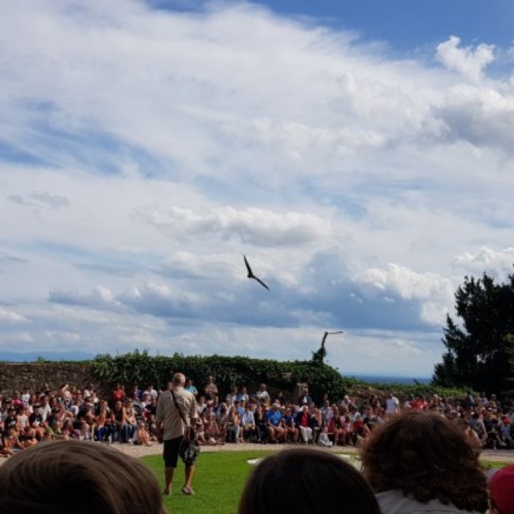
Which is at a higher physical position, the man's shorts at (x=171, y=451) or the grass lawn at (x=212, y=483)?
the man's shorts at (x=171, y=451)

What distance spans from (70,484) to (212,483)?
1413 centimetres

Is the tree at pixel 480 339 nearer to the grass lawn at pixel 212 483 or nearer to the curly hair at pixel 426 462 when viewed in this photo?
the grass lawn at pixel 212 483

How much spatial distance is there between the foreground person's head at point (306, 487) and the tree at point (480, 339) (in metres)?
48.2

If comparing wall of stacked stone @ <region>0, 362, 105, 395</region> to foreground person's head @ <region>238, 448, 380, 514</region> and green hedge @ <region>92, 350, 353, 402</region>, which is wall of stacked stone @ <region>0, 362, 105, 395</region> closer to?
green hedge @ <region>92, 350, 353, 402</region>

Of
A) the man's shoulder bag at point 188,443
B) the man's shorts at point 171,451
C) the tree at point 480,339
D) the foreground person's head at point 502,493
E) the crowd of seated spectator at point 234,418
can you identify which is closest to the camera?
the foreground person's head at point 502,493

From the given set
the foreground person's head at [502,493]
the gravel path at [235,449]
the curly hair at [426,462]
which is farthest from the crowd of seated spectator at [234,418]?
the curly hair at [426,462]

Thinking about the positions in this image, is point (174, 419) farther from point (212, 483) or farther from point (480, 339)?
point (480, 339)

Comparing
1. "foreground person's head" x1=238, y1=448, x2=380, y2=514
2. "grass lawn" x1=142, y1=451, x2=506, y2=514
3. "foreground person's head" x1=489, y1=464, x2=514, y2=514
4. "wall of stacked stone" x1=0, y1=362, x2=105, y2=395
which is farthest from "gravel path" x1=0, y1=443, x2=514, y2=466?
"foreground person's head" x1=238, y1=448, x2=380, y2=514

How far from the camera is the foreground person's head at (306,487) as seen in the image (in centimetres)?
197

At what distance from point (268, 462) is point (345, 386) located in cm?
3521

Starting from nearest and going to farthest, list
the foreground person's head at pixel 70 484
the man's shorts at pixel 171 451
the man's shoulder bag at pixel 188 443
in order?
the foreground person's head at pixel 70 484, the man's shorts at pixel 171 451, the man's shoulder bag at pixel 188 443

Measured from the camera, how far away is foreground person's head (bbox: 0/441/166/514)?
4.82 feet

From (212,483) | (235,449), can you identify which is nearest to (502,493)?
(212,483)

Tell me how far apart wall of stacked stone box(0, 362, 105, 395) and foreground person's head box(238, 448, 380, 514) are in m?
30.8
